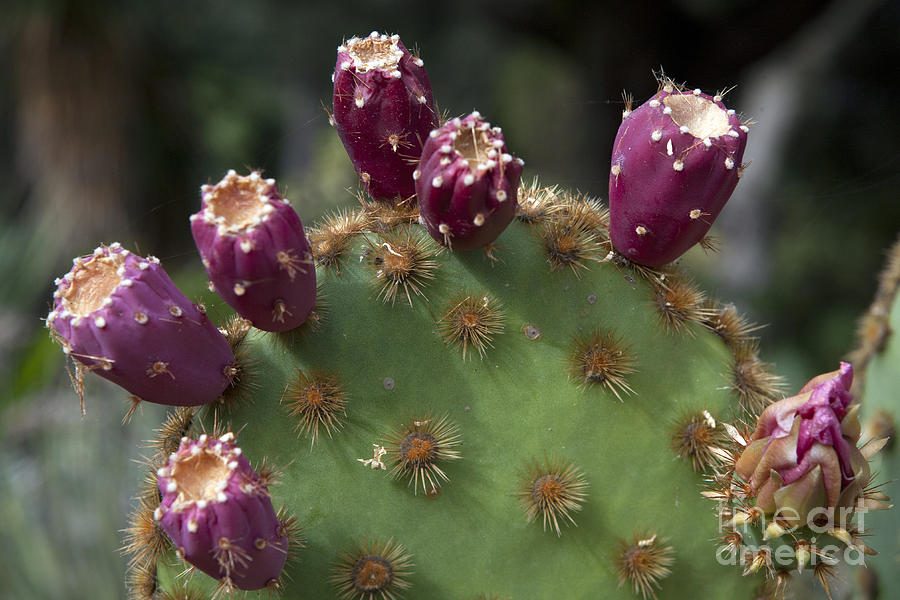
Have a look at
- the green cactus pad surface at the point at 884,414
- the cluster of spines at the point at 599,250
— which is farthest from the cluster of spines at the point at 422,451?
the green cactus pad surface at the point at 884,414

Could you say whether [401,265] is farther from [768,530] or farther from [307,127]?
[307,127]

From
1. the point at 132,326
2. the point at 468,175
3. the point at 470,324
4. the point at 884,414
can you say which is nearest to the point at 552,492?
the point at 470,324

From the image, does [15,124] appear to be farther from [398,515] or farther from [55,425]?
[398,515]

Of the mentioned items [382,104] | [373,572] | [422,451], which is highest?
[382,104]

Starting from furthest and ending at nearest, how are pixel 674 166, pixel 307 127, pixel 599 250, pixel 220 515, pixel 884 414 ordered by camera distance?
pixel 307 127 → pixel 884 414 → pixel 599 250 → pixel 674 166 → pixel 220 515

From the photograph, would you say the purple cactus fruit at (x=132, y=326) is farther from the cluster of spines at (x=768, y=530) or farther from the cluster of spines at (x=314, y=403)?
the cluster of spines at (x=768, y=530)
